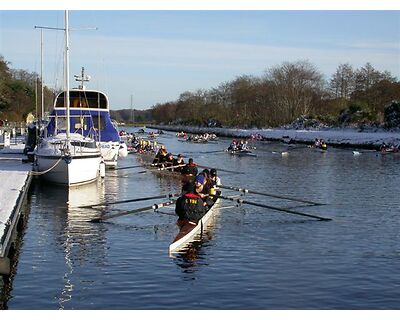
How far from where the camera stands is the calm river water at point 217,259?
12.1 meters

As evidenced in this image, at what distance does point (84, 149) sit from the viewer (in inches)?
1137

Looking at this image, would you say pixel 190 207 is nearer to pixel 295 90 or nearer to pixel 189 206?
pixel 189 206

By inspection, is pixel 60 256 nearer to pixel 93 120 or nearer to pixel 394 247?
pixel 394 247

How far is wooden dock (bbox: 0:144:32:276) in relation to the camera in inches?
544

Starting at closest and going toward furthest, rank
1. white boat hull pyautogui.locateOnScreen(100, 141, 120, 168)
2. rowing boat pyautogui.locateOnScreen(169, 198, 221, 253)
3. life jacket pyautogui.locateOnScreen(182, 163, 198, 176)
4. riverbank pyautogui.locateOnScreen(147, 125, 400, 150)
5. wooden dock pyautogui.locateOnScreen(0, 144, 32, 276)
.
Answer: wooden dock pyautogui.locateOnScreen(0, 144, 32, 276) → rowing boat pyautogui.locateOnScreen(169, 198, 221, 253) → life jacket pyautogui.locateOnScreen(182, 163, 198, 176) → white boat hull pyautogui.locateOnScreen(100, 141, 120, 168) → riverbank pyautogui.locateOnScreen(147, 125, 400, 150)

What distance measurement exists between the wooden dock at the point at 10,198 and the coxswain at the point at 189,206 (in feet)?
14.5

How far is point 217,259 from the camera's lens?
15.2 metres

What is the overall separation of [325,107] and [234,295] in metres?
112

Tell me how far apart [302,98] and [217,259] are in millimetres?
113056

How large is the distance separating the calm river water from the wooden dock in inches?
21.6

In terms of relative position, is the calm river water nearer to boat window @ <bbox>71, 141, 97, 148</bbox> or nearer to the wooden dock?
the wooden dock

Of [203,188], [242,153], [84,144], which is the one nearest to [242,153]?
[242,153]

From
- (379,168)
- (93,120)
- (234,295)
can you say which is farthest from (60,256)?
(379,168)

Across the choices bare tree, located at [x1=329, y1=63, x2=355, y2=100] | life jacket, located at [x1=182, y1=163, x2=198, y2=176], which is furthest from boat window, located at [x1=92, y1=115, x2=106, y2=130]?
bare tree, located at [x1=329, y1=63, x2=355, y2=100]
